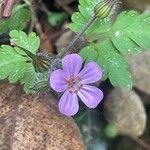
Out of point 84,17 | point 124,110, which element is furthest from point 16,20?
point 124,110

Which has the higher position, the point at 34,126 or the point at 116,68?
the point at 116,68

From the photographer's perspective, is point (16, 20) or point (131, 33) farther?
point (16, 20)

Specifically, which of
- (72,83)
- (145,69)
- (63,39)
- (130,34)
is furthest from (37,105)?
(145,69)

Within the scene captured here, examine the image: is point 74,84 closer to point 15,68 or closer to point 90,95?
point 90,95

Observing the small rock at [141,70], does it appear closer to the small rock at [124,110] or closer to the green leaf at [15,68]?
the small rock at [124,110]

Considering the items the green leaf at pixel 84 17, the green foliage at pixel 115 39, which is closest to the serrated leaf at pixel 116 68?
the green foliage at pixel 115 39

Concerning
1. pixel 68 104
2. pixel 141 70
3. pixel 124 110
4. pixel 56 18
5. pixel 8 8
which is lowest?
pixel 124 110

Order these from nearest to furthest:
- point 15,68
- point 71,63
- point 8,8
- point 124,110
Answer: point 71,63 → point 15,68 → point 8,8 → point 124,110
